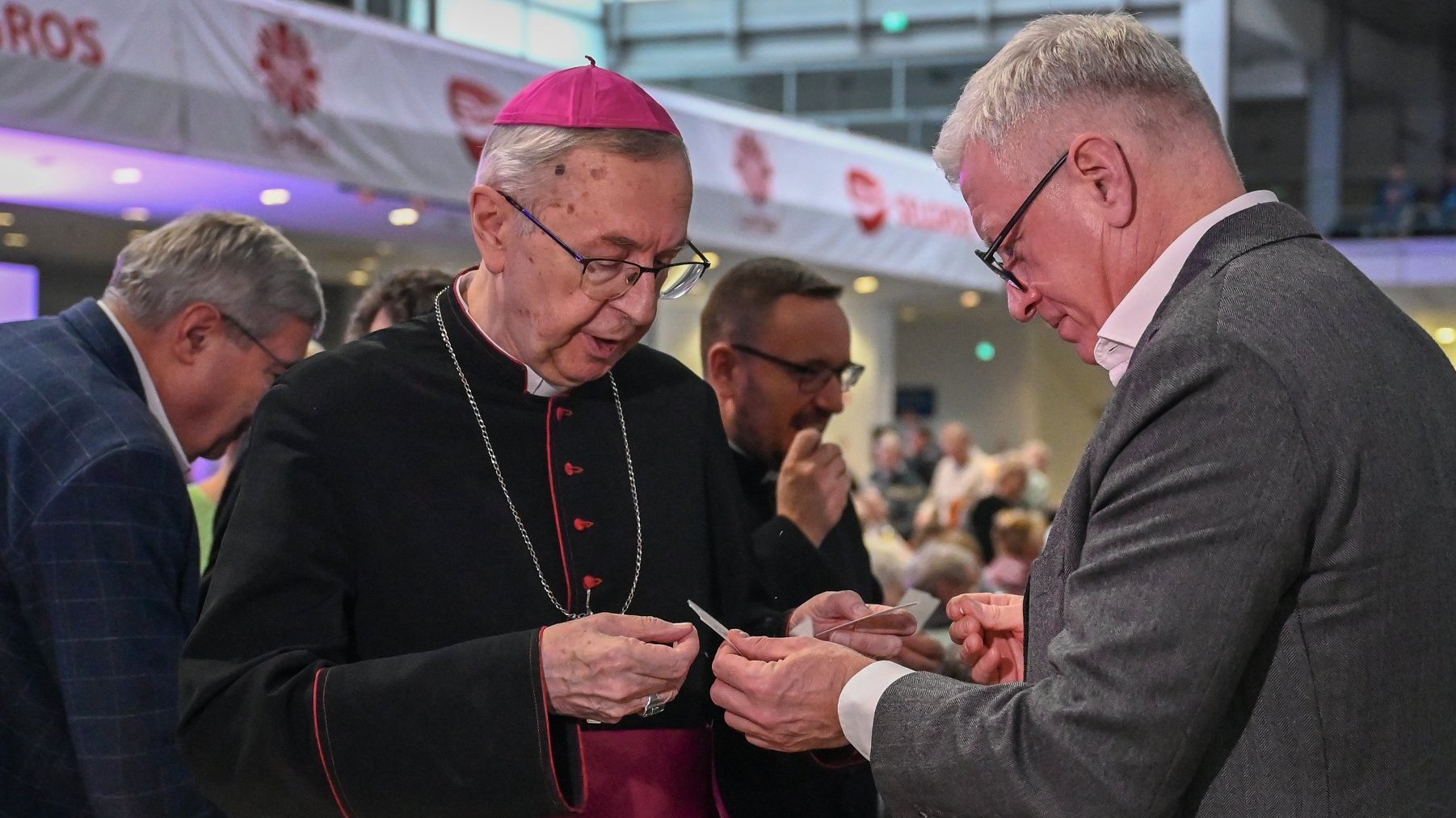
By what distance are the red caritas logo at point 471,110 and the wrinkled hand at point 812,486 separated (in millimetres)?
3700

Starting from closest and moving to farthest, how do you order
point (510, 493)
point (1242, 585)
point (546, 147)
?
1. point (1242, 585)
2. point (546, 147)
3. point (510, 493)

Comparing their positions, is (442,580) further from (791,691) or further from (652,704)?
(791,691)

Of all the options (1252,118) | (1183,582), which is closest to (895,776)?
(1183,582)

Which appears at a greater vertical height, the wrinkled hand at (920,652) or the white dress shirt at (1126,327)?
the white dress shirt at (1126,327)

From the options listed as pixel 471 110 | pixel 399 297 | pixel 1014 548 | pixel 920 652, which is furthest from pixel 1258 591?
pixel 471 110

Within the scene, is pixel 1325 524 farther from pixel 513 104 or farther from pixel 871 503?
pixel 871 503

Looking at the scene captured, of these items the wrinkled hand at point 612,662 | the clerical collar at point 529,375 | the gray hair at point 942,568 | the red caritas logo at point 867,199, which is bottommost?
the gray hair at point 942,568

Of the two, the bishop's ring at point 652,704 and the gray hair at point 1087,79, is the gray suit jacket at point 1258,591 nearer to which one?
the gray hair at point 1087,79

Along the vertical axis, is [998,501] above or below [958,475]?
above

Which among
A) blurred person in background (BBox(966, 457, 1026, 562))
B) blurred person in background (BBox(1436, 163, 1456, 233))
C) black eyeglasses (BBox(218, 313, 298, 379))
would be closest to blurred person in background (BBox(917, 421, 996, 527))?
blurred person in background (BBox(966, 457, 1026, 562))

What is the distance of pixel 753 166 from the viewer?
789 cm

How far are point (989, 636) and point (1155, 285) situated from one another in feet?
2.04

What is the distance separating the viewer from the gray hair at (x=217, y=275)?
7.59ft

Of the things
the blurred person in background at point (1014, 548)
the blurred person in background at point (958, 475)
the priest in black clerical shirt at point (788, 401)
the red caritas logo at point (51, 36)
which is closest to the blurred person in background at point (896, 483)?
the blurred person in background at point (958, 475)
